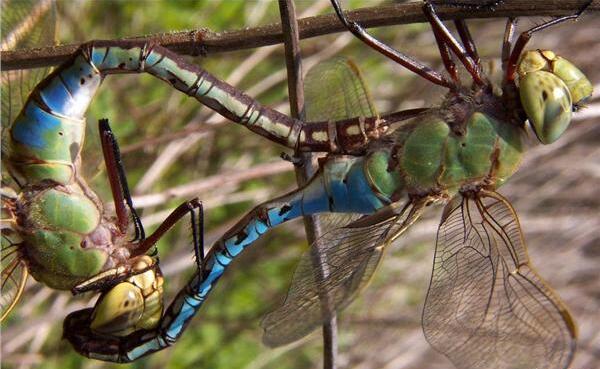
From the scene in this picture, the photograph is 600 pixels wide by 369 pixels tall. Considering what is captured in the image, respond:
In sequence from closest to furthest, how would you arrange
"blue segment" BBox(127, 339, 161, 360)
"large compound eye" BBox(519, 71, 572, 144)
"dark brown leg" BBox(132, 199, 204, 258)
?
"large compound eye" BBox(519, 71, 572, 144), "dark brown leg" BBox(132, 199, 204, 258), "blue segment" BBox(127, 339, 161, 360)

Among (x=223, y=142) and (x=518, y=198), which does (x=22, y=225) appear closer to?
(x=223, y=142)

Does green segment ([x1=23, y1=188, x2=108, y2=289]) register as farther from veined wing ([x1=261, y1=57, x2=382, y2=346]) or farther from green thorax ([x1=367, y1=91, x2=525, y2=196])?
green thorax ([x1=367, y1=91, x2=525, y2=196])

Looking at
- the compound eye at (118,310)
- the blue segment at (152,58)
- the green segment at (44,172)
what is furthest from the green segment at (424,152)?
the green segment at (44,172)

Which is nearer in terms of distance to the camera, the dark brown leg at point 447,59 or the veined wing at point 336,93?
the dark brown leg at point 447,59

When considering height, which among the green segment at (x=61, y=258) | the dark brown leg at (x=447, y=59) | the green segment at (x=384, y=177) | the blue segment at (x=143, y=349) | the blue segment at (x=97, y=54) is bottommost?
the blue segment at (x=143, y=349)

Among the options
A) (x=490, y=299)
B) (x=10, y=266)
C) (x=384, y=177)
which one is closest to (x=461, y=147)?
(x=384, y=177)

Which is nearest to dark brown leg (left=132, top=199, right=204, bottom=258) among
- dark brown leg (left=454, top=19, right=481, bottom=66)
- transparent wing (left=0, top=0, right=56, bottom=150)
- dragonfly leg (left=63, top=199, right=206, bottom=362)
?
dragonfly leg (left=63, top=199, right=206, bottom=362)

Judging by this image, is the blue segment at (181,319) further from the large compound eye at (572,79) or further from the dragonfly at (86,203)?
the large compound eye at (572,79)
